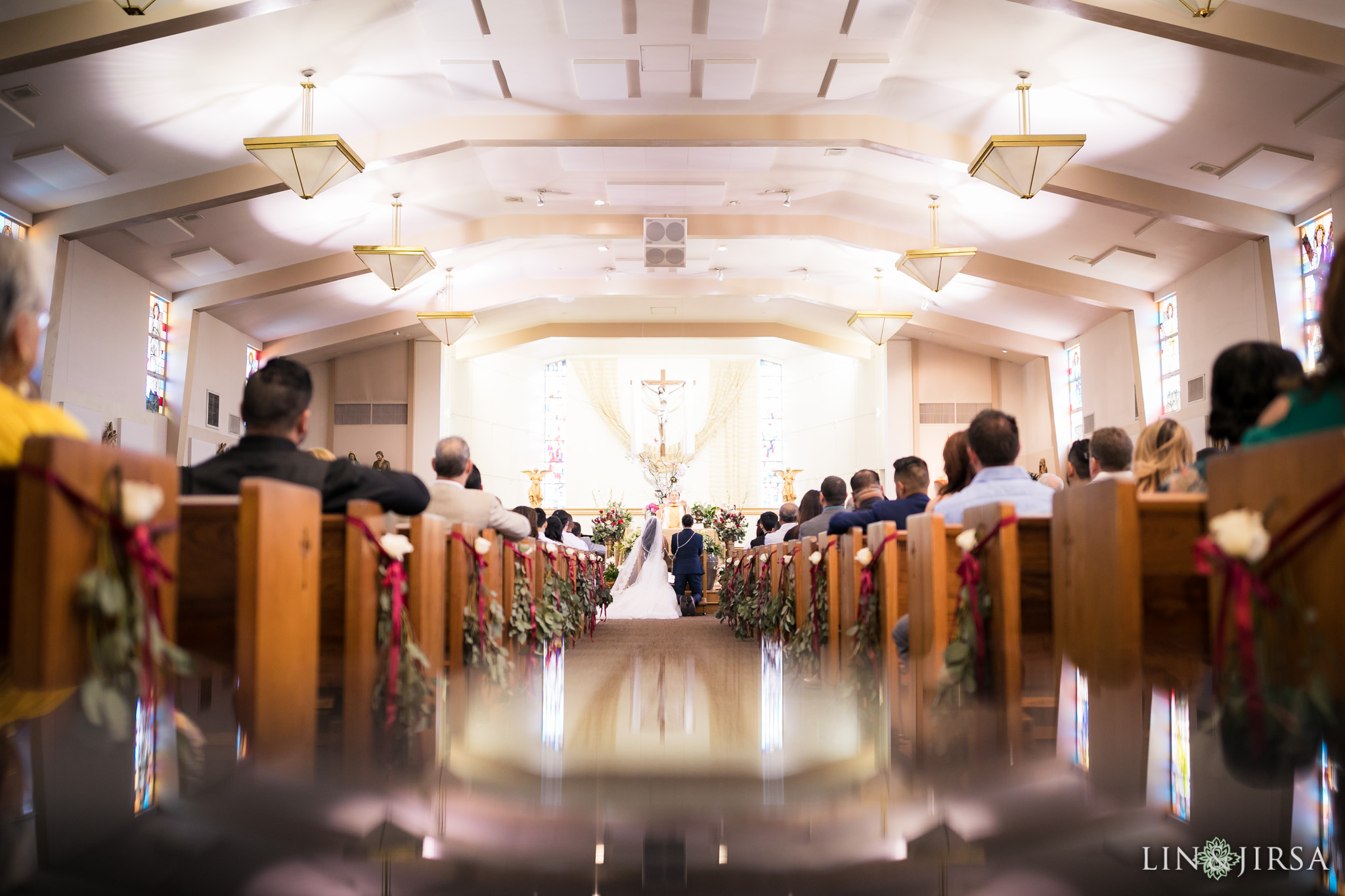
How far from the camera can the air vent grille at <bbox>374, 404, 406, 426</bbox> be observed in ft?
52.2

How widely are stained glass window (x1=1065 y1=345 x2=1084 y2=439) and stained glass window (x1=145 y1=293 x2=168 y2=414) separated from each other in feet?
38.9

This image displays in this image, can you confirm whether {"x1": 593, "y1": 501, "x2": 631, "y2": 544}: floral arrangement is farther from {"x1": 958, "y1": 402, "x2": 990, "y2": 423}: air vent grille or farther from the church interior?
{"x1": 958, "y1": 402, "x2": 990, "y2": 423}: air vent grille

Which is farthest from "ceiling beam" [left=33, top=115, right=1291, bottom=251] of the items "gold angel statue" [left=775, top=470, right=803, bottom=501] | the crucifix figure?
"gold angel statue" [left=775, top=470, right=803, bottom=501]

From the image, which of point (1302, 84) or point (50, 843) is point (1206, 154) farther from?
point (50, 843)

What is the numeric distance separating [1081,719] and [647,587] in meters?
8.76

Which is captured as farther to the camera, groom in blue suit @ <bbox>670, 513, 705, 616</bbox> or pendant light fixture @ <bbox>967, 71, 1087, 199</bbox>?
groom in blue suit @ <bbox>670, 513, 705, 616</bbox>

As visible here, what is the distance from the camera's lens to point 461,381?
16609mm

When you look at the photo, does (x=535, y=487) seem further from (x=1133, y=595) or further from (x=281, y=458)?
(x=1133, y=595)

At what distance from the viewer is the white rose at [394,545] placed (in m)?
2.41

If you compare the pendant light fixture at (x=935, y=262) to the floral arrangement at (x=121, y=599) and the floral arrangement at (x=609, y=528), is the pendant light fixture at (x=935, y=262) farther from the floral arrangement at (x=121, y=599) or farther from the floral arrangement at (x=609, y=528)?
the floral arrangement at (x=121, y=599)

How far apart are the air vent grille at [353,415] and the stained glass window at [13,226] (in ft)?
24.0

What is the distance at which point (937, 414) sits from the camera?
16141 mm

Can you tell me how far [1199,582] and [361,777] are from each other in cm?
176

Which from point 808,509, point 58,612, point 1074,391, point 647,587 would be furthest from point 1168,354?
point 58,612
